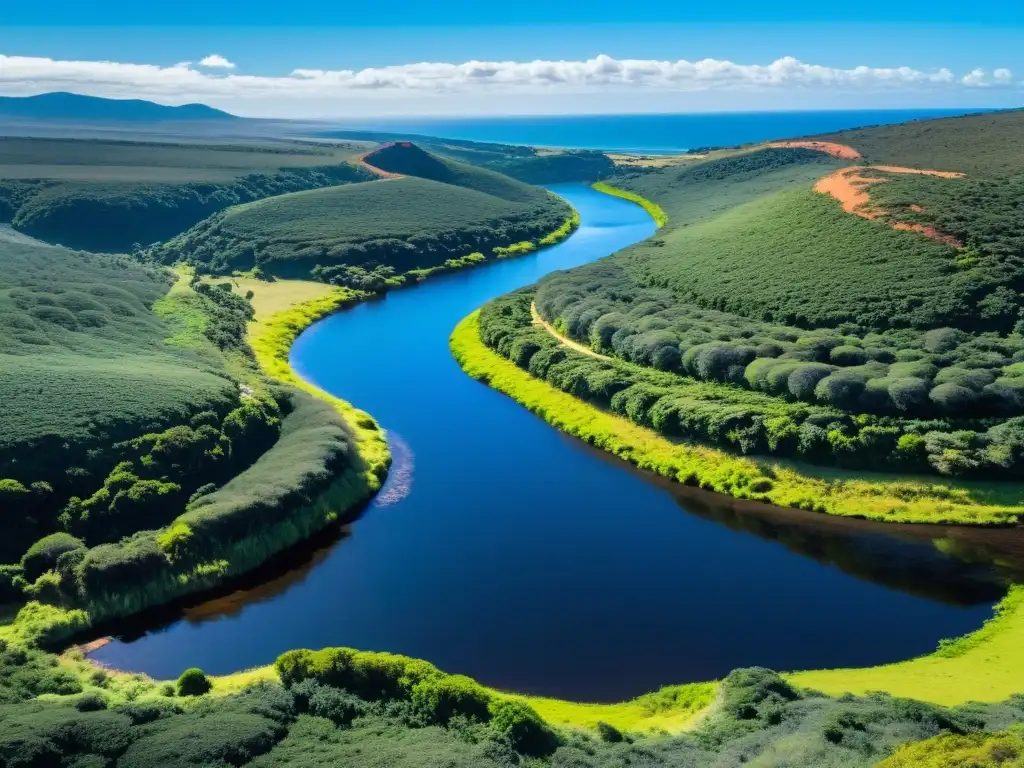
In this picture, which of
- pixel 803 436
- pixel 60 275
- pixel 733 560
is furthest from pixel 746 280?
pixel 60 275

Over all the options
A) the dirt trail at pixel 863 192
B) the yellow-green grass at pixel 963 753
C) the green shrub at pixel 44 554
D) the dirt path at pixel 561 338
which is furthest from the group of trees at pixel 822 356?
the green shrub at pixel 44 554

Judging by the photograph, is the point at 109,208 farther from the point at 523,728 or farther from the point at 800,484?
the point at 523,728

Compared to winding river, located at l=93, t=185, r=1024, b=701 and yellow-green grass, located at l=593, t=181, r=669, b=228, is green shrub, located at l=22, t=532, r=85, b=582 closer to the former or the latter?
winding river, located at l=93, t=185, r=1024, b=701

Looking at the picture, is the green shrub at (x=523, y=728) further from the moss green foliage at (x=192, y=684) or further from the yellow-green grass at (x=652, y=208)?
the yellow-green grass at (x=652, y=208)

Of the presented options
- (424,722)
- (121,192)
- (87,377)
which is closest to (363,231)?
(121,192)

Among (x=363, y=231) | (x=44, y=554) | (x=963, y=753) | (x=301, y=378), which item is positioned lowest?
(x=44, y=554)
